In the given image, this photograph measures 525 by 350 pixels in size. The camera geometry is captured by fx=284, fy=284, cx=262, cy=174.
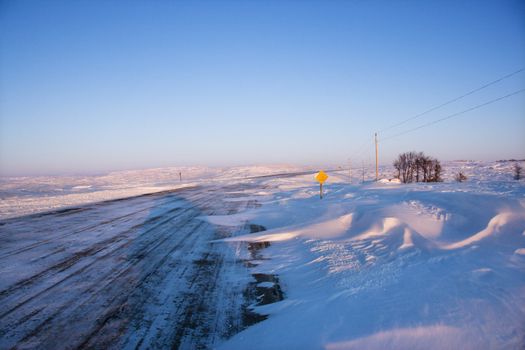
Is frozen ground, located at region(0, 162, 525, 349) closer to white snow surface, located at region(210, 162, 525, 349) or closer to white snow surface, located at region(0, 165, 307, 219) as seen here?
white snow surface, located at region(210, 162, 525, 349)

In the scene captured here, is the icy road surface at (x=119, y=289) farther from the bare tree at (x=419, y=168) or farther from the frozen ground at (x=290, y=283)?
the bare tree at (x=419, y=168)

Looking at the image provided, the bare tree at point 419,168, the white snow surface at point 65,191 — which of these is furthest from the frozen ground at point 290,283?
the bare tree at point 419,168

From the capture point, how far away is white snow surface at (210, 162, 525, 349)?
291 cm

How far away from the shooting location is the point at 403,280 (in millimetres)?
4227

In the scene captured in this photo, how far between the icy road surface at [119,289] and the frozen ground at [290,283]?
0.08ft

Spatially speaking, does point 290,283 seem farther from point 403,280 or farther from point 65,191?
point 65,191

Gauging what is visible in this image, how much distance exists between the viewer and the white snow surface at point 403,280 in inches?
114

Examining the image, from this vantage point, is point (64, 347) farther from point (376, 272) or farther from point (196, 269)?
point (376, 272)

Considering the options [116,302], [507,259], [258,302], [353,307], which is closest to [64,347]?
[116,302]

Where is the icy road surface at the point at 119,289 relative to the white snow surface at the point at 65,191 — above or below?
below

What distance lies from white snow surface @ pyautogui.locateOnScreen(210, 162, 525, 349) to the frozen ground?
0.02 metres

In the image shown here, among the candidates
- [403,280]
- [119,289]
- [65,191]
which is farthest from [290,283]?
[65,191]

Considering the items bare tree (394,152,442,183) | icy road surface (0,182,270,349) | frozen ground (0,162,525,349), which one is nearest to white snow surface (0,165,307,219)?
icy road surface (0,182,270,349)

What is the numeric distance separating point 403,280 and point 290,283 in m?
1.77
